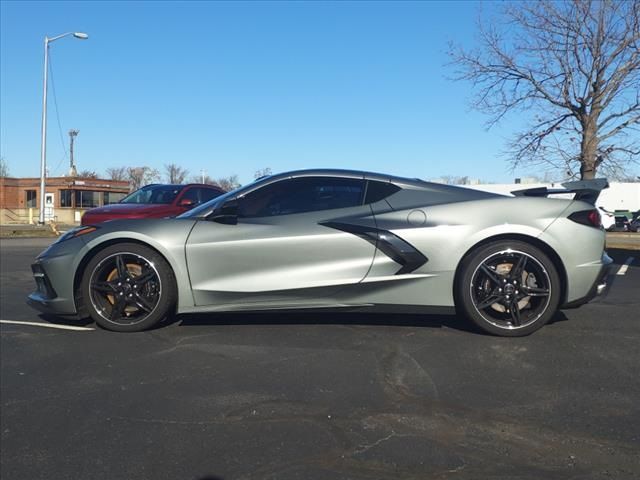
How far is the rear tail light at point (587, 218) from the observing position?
446 cm

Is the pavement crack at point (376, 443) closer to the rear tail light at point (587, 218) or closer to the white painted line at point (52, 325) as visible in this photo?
the rear tail light at point (587, 218)

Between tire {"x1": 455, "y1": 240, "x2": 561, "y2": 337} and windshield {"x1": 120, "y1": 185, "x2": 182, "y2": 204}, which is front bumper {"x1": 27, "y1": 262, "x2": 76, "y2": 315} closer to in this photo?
tire {"x1": 455, "y1": 240, "x2": 561, "y2": 337}

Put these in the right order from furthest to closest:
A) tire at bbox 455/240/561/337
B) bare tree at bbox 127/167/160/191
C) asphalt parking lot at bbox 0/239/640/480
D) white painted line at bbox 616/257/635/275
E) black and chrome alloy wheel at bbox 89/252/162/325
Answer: bare tree at bbox 127/167/160/191 → white painted line at bbox 616/257/635/275 → black and chrome alloy wheel at bbox 89/252/162/325 → tire at bbox 455/240/561/337 → asphalt parking lot at bbox 0/239/640/480

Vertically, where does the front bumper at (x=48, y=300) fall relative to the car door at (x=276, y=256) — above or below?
below

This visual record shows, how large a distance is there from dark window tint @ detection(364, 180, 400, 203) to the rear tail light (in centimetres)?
147

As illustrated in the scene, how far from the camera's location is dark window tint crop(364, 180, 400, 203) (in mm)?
4672

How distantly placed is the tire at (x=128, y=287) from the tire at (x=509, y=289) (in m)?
2.48

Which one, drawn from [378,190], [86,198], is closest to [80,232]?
[378,190]

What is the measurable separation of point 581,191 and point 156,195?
8.40 metres

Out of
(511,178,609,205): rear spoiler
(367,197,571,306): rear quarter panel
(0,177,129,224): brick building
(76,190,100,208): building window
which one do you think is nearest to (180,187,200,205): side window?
(367,197,571,306): rear quarter panel

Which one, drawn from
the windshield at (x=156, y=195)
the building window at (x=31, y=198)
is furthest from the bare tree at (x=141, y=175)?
the windshield at (x=156, y=195)

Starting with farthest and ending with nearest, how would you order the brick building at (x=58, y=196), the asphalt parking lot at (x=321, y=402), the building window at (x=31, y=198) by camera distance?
the building window at (x=31, y=198), the brick building at (x=58, y=196), the asphalt parking lot at (x=321, y=402)

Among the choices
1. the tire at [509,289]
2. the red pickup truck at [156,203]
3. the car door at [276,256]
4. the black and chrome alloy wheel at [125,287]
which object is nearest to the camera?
the tire at [509,289]

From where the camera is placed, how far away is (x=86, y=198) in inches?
1874
